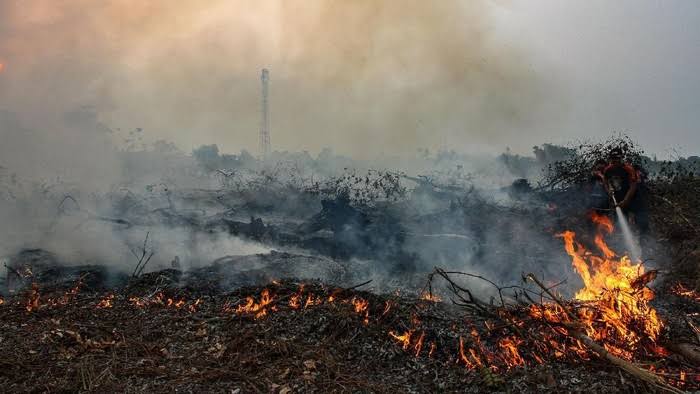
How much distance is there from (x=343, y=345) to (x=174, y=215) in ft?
33.3

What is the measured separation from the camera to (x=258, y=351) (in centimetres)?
586

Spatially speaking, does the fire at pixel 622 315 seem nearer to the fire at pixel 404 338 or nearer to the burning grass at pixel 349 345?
the burning grass at pixel 349 345

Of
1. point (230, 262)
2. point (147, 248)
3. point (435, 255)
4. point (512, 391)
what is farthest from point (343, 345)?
point (147, 248)

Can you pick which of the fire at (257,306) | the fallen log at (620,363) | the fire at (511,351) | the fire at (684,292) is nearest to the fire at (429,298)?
the fire at (511,351)

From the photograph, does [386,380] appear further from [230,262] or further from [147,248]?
[147,248]

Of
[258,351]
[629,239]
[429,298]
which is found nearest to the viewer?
[258,351]

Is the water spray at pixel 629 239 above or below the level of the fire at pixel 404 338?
above

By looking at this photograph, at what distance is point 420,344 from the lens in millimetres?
5879

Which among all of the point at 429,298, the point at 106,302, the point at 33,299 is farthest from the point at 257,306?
the point at 33,299

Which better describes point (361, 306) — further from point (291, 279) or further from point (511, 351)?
point (291, 279)

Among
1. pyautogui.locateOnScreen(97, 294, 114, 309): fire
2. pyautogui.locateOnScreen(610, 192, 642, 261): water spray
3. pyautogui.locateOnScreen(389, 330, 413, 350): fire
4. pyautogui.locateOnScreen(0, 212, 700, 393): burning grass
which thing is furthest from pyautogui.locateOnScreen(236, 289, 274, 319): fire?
pyautogui.locateOnScreen(610, 192, 642, 261): water spray

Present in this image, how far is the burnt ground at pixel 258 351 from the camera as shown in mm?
5008

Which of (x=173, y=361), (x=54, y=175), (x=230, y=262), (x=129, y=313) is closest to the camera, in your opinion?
(x=173, y=361)

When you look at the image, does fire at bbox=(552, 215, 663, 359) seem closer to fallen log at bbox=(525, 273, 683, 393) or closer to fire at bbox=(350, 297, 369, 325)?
fallen log at bbox=(525, 273, 683, 393)
